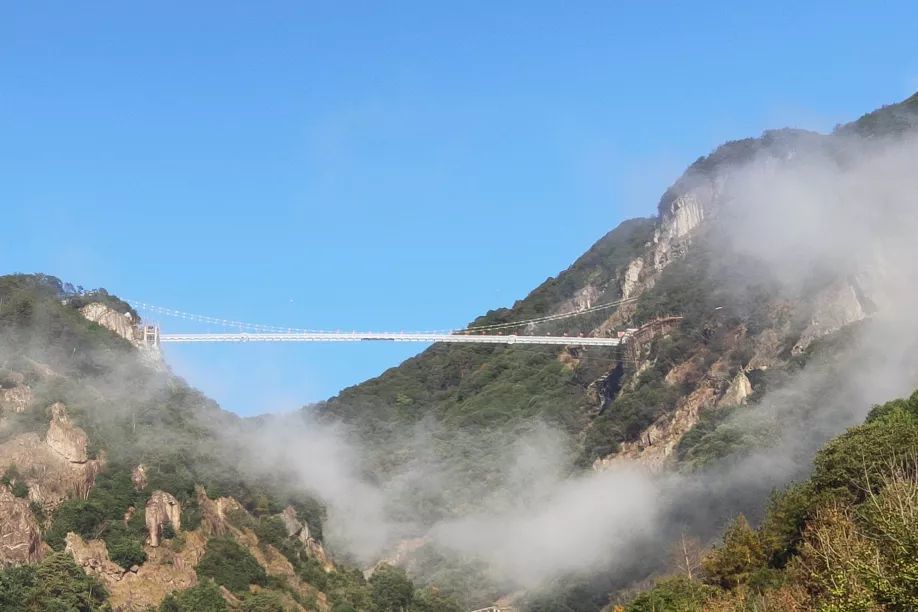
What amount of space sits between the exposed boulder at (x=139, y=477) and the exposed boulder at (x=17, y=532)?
574 cm

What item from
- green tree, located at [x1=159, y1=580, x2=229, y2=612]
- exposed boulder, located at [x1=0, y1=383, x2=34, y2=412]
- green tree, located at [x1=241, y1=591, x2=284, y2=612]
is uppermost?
exposed boulder, located at [x1=0, y1=383, x2=34, y2=412]

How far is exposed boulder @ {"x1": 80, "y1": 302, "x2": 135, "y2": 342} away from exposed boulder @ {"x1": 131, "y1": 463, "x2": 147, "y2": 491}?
1513 centimetres

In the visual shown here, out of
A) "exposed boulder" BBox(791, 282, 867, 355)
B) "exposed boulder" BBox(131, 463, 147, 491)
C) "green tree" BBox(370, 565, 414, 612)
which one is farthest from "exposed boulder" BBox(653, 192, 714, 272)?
"exposed boulder" BBox(131, 463, 147, 491)

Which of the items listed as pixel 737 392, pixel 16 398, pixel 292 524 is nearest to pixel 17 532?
pixel 16 398

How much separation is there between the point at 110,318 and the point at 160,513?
19411 millimetres

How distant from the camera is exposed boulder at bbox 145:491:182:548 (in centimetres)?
5322

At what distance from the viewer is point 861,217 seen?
7862cm

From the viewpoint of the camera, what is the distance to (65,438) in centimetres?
5456

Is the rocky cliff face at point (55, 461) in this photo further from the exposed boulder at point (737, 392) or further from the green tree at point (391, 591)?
the exposed boulder at point (737, 392)

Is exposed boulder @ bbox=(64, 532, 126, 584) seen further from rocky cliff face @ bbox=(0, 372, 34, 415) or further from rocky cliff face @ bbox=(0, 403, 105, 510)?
rocky cliff face @ bbox=(0, 372, 34, 415)

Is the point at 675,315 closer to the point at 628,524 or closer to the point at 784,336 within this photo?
the point at 784,336

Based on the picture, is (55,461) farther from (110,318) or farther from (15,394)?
(110,318)

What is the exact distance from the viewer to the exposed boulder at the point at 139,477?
5512cm

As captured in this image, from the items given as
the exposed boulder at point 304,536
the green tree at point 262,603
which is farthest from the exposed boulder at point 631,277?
the green tree at point 262,603
